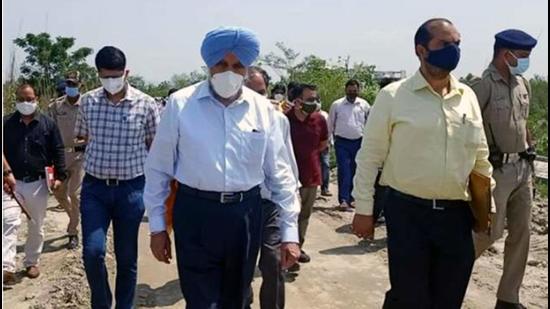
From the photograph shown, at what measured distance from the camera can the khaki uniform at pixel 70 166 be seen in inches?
313

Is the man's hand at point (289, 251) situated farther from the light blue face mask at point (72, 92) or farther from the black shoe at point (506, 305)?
the light blue face mask at point (72, 92)

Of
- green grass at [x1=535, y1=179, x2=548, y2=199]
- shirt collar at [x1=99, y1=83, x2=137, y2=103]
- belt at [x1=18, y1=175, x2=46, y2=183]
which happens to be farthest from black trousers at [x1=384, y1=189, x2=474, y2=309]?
green grass at [x1=535, y1=179, x2=548, y2=199]

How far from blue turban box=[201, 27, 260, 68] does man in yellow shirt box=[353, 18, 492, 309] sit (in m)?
0.85

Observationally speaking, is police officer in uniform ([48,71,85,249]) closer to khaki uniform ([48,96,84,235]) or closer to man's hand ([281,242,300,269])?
khaki uniform ([48,96,84,235])

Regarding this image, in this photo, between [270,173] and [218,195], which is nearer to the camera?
[218,195]

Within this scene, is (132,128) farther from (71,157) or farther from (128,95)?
(71,157)

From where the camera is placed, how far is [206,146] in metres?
3.39

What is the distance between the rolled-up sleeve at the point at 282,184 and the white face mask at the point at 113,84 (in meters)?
1.70

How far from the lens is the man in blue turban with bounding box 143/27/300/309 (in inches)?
134

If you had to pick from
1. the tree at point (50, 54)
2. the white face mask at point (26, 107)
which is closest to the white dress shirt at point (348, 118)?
the white face mask at point (26, 107)

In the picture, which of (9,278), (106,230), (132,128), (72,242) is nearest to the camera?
(106,230)

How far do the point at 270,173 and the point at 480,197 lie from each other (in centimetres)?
116

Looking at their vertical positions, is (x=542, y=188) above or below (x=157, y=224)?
below

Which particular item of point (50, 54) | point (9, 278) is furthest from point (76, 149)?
point (50, 54)
